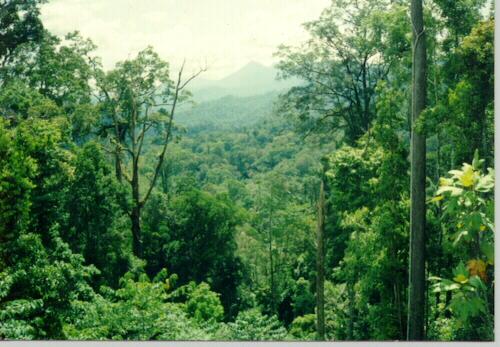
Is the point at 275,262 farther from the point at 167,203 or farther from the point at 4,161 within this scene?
the point at 4,161

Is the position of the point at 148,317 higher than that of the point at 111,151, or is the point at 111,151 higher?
the point at 111,151

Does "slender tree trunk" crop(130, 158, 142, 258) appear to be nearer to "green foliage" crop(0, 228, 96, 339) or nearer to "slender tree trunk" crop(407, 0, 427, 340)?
"green foliage" crop(0, 228, 96, 339)

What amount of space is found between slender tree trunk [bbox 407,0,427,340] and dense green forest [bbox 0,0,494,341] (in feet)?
0.09

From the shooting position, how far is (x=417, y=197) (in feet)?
21.2

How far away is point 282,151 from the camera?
37656mm

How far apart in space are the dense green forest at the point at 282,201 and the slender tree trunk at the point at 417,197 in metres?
0.03

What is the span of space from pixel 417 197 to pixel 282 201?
1662 cm

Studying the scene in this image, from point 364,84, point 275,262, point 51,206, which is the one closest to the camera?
point 51,206

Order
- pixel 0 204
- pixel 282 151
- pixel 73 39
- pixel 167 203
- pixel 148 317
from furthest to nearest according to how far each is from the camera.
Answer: pixel 282 151, pixel 167 203, pixel 73 39, pixel 148 317, pixel 0 204

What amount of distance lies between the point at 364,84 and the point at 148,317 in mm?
8722

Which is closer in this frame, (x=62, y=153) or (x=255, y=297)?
(x=62, y=153)

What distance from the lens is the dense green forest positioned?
20.7 feet

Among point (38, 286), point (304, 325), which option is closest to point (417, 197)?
point (38, 286)

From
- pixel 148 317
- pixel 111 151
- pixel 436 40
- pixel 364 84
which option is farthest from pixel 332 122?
pixel 148 317
